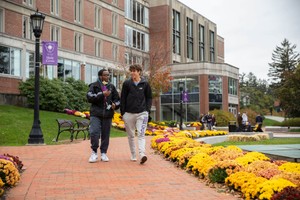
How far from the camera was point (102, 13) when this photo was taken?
43.8 meters

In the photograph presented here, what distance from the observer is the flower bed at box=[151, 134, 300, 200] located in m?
5.26

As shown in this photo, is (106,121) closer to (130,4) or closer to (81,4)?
(81,4)

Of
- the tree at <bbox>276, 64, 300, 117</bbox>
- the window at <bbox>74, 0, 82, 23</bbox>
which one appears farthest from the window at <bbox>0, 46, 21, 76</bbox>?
the tree at <bbox>276, 64, 300, 117</bbox>

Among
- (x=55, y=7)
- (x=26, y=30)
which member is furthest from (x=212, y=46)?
(x=26, y=30)

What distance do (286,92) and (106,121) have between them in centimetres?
2940

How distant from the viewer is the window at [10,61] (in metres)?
30.0

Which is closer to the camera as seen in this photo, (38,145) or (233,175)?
(233,175)

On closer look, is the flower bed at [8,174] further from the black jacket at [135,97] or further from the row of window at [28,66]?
the row of window at [28,66]

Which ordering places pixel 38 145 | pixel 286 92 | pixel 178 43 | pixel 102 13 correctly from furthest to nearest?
pixel 178 43, pixel 102 13, pixel 286 92, pixel 38 145

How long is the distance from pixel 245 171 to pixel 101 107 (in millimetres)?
3717

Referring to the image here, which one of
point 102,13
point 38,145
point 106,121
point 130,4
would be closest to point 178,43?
point 130,4

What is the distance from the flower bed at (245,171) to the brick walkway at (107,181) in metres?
0.24

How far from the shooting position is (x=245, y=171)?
647cm

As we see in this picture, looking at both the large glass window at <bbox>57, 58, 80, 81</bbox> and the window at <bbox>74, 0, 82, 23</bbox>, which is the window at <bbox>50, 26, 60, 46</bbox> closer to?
the large glass window at <bbox>57, 58, 80, 81</bbox>
